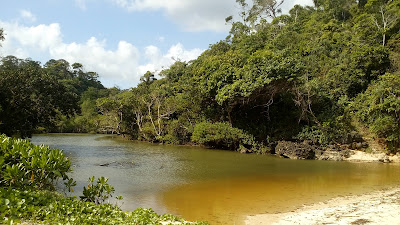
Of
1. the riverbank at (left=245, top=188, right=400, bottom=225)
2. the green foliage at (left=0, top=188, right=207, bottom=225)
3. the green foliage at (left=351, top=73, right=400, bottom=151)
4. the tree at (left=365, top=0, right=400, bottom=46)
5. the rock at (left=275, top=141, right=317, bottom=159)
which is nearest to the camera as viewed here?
the green foliage at (left=0, top=188, right=207, bottom=225)

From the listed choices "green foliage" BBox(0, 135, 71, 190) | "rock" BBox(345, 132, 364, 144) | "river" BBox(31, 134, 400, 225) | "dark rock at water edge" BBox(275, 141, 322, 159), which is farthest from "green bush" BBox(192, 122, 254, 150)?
"green foliage" BBox(0, 135, 71, 190)

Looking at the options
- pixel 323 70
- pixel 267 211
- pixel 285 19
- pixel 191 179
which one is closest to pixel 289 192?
pixel 267 211

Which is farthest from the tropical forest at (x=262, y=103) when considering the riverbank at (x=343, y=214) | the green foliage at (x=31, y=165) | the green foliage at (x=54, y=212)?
the riverbank at (x=343, y=214)

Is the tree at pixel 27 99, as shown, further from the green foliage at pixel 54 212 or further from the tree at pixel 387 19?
the tree at pixel 387 19

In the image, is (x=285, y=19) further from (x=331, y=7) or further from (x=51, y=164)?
(x=51, y=164)

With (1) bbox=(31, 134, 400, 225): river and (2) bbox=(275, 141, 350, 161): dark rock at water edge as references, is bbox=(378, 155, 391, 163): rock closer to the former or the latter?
(1) bbox=(31, 134, 400, 225): river

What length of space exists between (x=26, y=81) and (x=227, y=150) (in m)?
16.1

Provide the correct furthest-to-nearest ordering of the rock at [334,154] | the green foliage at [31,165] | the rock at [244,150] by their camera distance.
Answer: the rock at [244,150]
the rock at [334,154]
the green foliage at [31,165]

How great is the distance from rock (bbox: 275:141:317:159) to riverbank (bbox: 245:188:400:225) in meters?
10.9

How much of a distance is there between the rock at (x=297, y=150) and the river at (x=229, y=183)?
1995 millimetres

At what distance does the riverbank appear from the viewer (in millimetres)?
6715

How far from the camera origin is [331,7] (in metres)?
43.6

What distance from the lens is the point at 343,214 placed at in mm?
7301

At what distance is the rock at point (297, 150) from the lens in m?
20.1
